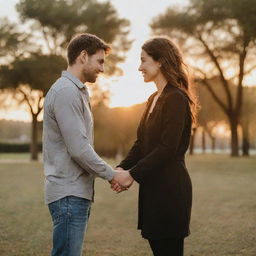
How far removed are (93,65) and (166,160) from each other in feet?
3.01

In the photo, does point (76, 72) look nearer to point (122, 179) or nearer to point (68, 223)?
point (122, 179)

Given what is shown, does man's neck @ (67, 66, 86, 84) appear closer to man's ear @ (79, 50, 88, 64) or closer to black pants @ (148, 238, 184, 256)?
man's ear @ (79, 50, 88, 64)

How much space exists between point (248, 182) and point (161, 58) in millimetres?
15233

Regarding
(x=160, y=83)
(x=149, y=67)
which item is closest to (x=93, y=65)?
(x=149, y=67)

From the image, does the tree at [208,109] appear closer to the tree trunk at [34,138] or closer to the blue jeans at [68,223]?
the tree trunk at [34,138]

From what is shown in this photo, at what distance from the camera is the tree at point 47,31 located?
122 ft

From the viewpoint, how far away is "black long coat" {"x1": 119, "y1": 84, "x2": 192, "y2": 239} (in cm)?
379

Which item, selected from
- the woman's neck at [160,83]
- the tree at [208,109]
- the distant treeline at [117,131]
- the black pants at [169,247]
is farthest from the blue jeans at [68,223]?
the distant treeline at [117,131]

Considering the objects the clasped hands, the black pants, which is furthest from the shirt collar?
the black pants

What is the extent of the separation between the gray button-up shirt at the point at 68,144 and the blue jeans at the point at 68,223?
5 cm

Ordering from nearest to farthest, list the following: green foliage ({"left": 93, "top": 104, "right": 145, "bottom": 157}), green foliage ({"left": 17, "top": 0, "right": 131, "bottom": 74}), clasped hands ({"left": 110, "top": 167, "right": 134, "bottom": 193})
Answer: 1. clasped hands ({"left": 110, "top": 167, "right": 134, "bottom": 193})
2. green foliage ({"left": 17, "top": 0, "right": 131, "bottom": 74})
3. green foliage ({"left": 93, "top": 104, "right": 145, "bottom": 157})

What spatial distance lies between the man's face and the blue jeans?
0.95 metres

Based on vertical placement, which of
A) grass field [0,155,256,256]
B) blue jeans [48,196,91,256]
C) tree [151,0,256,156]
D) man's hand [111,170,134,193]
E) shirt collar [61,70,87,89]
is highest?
tree [151,0,256,156]

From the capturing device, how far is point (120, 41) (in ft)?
133
